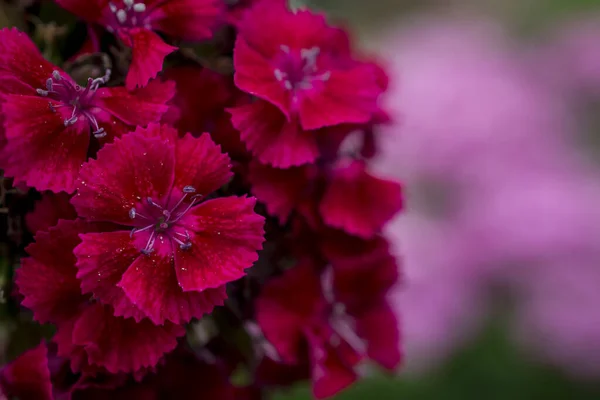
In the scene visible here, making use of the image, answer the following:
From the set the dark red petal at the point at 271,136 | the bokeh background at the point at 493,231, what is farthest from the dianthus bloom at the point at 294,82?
the bokeh background at the point at 493,231

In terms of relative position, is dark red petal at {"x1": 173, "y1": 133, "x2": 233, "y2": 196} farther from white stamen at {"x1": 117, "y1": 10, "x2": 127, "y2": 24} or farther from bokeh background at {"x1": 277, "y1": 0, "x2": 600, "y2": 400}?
bokeh background at {"x1": 277, "y1": 0, "x2": 600, "y2": 400}

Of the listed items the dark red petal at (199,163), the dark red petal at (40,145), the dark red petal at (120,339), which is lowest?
the dark red petal at (120,339)

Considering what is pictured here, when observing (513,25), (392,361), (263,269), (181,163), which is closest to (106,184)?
(181,163)

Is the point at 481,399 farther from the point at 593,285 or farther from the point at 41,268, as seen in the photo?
the point at 41,268

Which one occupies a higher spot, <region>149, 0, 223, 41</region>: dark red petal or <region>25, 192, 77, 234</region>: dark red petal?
<region>149, 0, 223, 41</region>: dark red petal

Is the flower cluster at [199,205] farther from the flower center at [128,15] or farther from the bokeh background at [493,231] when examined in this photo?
the bokeh background at [493,231]

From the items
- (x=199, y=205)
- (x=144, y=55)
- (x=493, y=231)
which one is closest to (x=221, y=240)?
(x=199, y=205)

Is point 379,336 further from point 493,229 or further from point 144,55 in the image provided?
point 493,229

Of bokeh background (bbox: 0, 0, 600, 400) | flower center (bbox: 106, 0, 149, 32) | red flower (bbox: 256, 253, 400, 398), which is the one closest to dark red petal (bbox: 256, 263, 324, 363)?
red flower (bbox: 256, 253, 400, 398)
